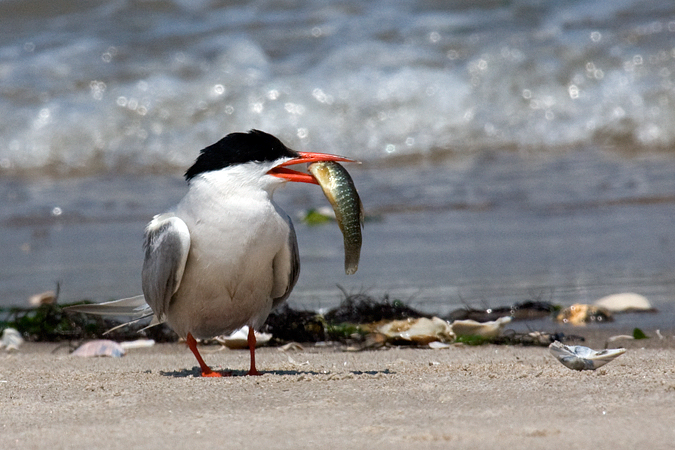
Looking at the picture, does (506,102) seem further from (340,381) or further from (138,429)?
(138,429)

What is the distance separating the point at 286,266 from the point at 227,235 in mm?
382

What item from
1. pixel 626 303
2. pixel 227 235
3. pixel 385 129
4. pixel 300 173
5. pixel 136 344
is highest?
pixel 385 129

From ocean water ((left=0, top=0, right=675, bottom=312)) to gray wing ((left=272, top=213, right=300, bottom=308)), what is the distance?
1575mm

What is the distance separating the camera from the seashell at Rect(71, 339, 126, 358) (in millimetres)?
4712

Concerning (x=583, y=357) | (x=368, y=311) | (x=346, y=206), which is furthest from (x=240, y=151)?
(x=368, y=311)

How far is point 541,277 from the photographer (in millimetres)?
5969

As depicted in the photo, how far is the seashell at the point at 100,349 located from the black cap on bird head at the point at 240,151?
1.42 metres

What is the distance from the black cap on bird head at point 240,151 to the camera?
146 inches

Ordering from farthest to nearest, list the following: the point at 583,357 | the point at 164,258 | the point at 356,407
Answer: the point at 164,258
the point at 583,357
the point at 356,407

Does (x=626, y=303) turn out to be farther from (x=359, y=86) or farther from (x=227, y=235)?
(x=359, y=86)

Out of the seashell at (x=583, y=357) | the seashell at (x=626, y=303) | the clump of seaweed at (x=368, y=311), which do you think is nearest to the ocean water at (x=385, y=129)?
the seashell at (x=626, y=303)

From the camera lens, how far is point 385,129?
39.8 feet

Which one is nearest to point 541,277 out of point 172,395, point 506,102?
point 172,395

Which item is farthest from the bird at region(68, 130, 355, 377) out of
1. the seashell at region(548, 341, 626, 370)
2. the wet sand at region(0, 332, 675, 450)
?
the seashell at region(548, 341, 626, 370)
